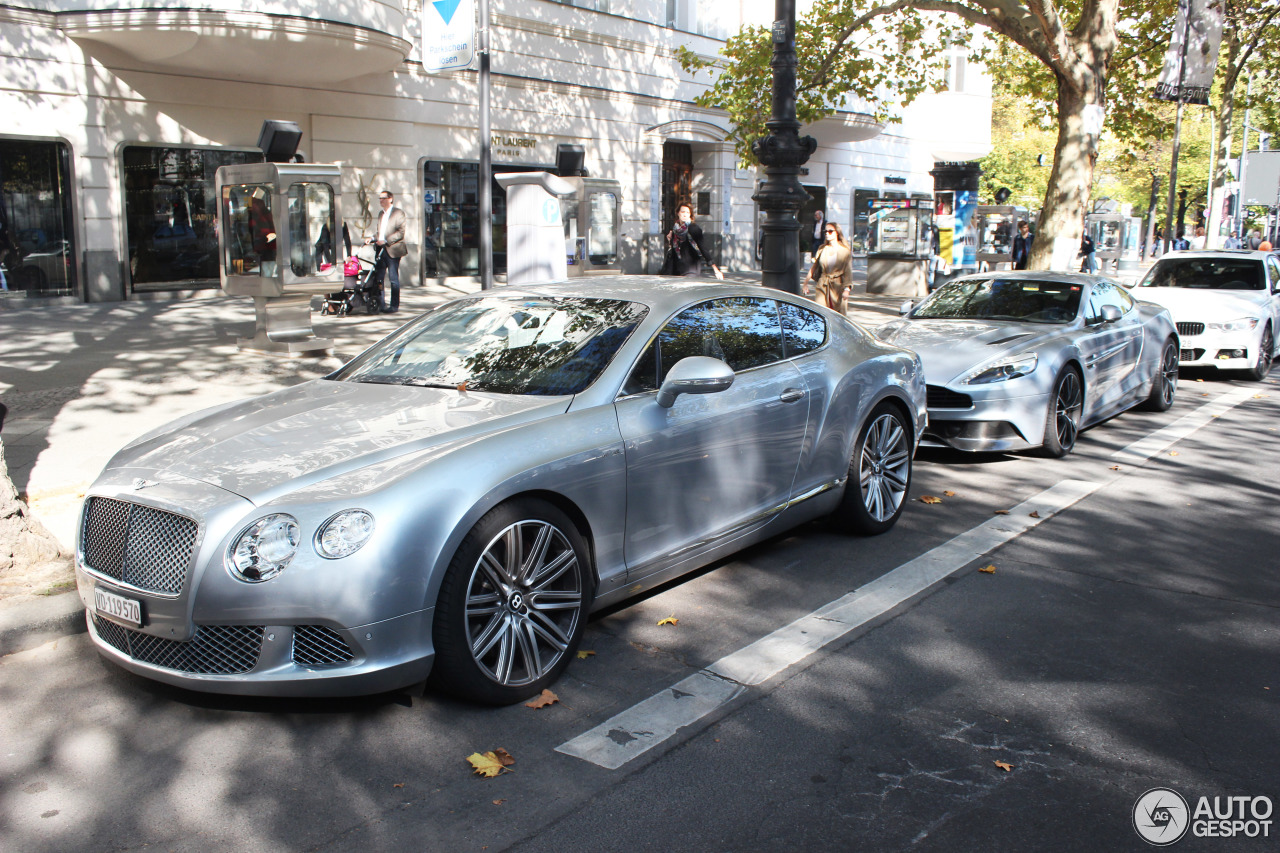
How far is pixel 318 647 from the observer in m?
3.55

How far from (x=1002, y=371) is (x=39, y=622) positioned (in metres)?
6.49

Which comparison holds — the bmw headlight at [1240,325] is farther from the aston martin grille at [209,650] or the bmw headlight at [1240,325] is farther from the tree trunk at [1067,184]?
the aston martin grille at [209,650]

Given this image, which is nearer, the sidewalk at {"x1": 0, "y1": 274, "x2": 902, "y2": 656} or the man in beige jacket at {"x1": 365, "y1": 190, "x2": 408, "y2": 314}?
the sidewalk at {"x1": 0, "y1": 274, "x2": 902, "y2": 656}

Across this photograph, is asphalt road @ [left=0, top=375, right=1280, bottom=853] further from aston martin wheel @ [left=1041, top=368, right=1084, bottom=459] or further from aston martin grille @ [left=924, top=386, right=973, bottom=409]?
aston martin wheel @ [left=1041, top=368, right=1084, bottom=459]

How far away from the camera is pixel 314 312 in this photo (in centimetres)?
1627

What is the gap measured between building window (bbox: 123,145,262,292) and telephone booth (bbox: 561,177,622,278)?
651cm

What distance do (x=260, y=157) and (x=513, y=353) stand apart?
14946 millimetres

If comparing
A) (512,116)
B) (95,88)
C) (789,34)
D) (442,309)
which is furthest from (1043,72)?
(442,309)

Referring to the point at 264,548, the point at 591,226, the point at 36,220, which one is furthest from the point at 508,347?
the point at 36,220

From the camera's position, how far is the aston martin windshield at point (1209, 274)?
13789 millimetres

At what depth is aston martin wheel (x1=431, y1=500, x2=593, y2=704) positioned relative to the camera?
3723mm

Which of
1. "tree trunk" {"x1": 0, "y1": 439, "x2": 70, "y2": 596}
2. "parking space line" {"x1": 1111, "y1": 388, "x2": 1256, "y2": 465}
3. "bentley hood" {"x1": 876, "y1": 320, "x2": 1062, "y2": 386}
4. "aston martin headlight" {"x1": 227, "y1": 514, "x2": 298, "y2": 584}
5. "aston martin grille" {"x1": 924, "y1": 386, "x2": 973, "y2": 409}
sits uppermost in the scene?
"bentley hood" {"x1": 876, "y1": 320, "x2": 1062, "y2": 386}

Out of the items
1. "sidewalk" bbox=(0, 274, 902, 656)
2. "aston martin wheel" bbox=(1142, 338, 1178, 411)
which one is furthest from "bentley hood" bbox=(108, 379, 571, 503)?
"aston martin wheel" bbox=(1142, 338, 1178, 411)

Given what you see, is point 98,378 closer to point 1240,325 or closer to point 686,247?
point 686,247
